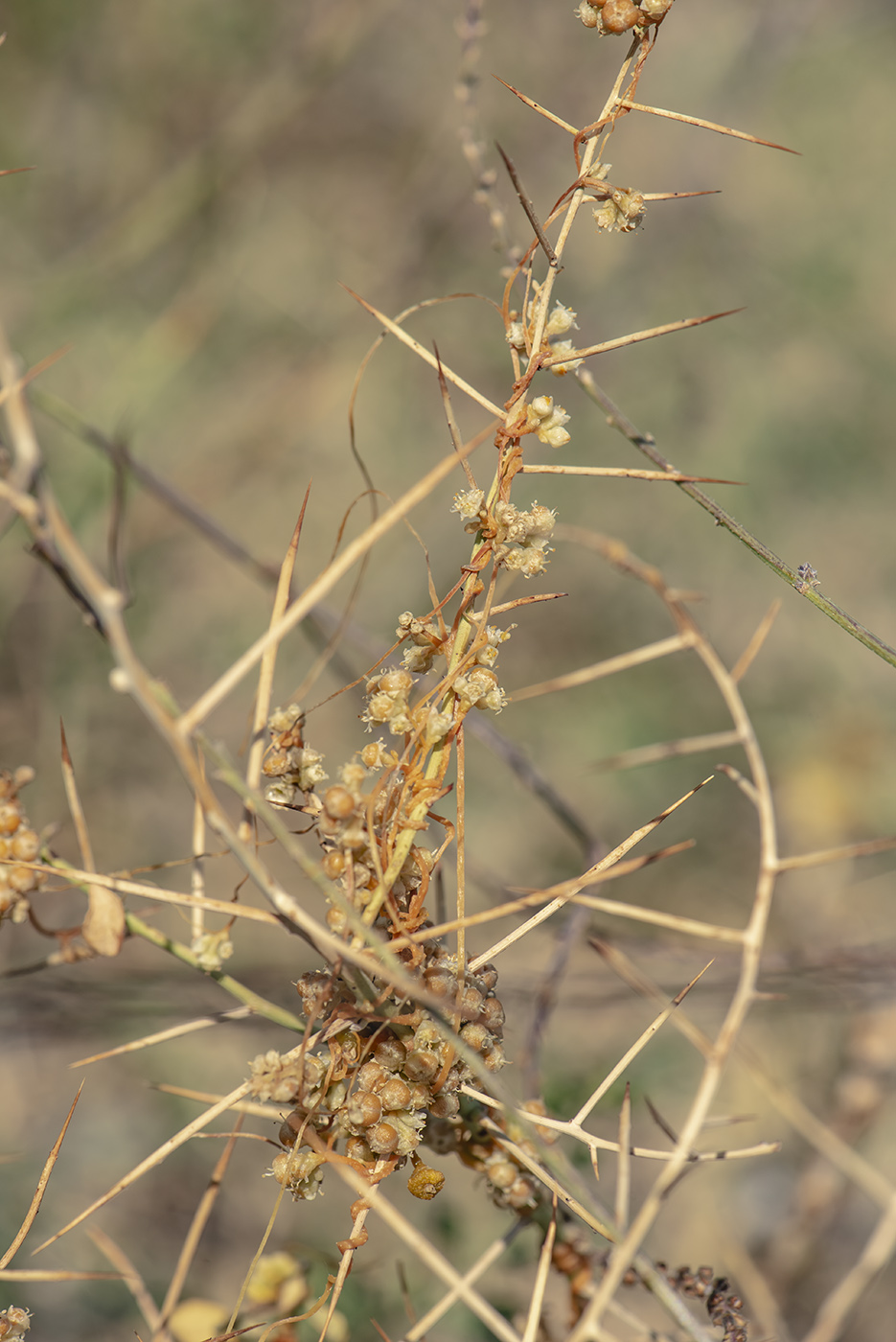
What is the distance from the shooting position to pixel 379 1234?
1.97 metres

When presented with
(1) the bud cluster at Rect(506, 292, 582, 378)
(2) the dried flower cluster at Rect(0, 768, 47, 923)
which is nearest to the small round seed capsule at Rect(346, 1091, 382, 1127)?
(2) the dried flower cluster at Rect(0, 768, 47, 923)

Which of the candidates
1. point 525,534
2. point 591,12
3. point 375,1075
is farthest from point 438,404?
point 375,1075

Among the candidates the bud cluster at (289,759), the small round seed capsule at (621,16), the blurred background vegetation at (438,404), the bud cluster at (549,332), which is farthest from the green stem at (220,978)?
the blurred background vegetation at (438,404)

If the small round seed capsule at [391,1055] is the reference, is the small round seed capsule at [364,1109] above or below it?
below

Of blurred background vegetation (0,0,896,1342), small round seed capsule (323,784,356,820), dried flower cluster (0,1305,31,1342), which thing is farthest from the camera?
blurred background vegetation (0,0,896,1342)

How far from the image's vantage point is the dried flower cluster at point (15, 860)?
0.63m

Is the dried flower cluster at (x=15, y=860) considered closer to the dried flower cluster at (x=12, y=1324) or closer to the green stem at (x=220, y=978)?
the green stem at (x=220, y=978)

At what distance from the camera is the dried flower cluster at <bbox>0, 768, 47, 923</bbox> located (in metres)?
0.63

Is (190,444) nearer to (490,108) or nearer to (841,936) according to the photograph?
(490,108)

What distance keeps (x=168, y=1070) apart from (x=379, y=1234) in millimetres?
659

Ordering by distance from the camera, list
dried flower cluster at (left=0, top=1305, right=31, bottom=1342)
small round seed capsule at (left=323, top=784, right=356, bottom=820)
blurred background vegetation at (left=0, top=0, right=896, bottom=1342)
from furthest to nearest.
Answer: blurred background vegetation at (left=0, top=0, right=896, bottom=1342) < dried flower cluster at (left=0, top=1305, right=31, bottom=1342) < small round seed capsule at (left=323, top=784, right=356, bottom=820)

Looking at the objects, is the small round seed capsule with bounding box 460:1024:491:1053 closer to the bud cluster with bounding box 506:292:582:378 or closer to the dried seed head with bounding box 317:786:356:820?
the dried seed head with bounding box 317:786:356:820

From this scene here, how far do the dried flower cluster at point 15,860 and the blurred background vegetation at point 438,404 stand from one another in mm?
1566

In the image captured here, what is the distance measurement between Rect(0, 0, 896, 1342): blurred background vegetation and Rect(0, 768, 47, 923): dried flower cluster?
1.57 m
